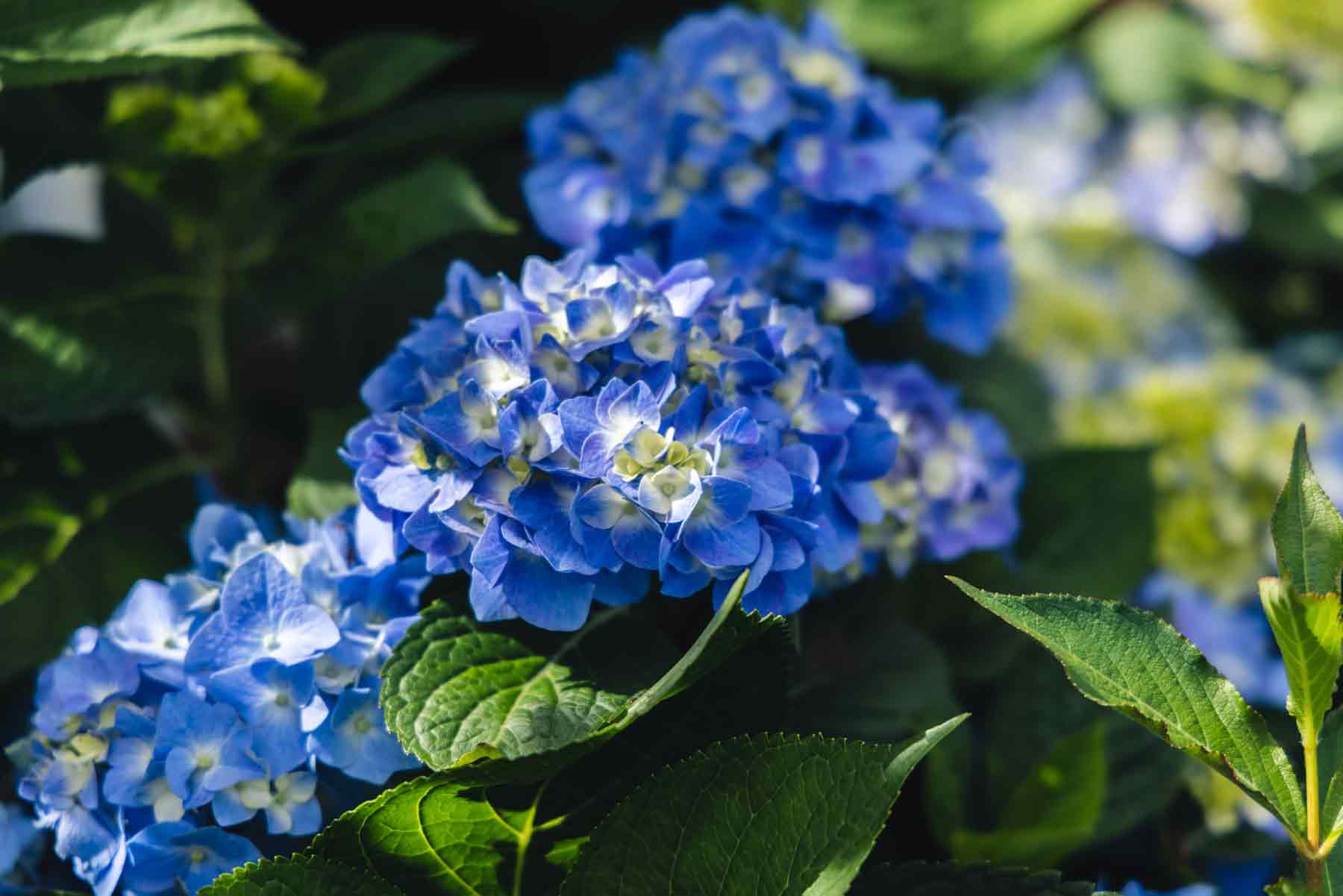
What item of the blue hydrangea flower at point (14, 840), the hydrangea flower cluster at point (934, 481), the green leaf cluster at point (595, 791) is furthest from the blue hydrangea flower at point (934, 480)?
the blue hydrangea flower at point (14, 840)

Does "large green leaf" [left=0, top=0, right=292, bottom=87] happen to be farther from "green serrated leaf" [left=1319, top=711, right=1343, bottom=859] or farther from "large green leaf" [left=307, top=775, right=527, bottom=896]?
"green serrated leaf" [left=1319, top=711, right=1343, bottom=859]

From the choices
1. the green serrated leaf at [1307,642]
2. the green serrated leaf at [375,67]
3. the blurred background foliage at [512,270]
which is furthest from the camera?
the green serrated leaf at [375,67]

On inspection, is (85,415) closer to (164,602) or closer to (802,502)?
(164,602)

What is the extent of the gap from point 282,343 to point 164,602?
700mm

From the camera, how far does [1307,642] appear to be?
579 mm

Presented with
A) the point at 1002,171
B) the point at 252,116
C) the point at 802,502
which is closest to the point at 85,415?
the point at 252,116

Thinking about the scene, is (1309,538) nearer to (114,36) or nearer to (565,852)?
(565,852)

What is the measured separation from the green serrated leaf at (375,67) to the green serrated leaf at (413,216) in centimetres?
6

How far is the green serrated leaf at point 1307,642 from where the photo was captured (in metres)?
0.57

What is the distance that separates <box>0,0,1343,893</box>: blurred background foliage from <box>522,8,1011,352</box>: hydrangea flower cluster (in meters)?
0.09

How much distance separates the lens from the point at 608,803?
2.28ft

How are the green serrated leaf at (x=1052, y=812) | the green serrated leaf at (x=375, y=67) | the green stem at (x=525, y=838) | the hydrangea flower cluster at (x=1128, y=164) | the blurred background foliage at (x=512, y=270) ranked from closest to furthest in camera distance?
the green stem at (x=525, y=838) → the green serrated leaf at (x=1052, y=812) → the blurred background foliage at (x=512, y=270) → the green serrated leaf at (x=375, y=67) → the hydrangea flower cluster at (x=1128, y=164)

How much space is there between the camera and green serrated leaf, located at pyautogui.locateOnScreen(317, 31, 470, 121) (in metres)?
1.02

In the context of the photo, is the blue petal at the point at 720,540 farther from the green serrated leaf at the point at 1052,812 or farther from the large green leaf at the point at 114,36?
the large green leaf at the point at 114,36
